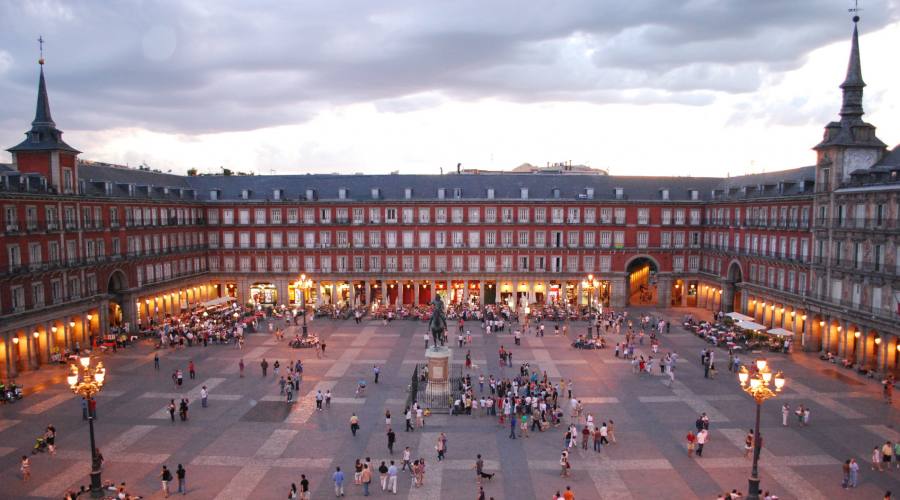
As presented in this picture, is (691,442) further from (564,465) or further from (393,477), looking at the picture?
(393,477)

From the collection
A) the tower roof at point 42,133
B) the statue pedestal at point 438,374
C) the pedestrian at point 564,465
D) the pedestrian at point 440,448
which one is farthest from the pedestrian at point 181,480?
the tower roof at point 42,133

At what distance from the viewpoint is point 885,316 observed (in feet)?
143

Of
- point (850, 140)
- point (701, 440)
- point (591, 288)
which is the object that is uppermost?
point (850, 140)

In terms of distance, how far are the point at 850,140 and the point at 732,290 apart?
23246 mm

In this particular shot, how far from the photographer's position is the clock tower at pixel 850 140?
49.0 metres

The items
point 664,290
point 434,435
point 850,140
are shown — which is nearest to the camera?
point 434,435

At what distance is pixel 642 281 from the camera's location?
292 ft

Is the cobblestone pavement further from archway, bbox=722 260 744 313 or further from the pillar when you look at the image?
archway, bbox=722 260 744 313

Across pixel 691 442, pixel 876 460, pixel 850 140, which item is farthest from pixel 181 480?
pixel 850 140

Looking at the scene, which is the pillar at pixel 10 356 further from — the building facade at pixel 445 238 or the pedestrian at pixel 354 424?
the pedestrian at pixel 354 424

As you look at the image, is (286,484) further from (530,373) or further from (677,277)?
(677,277)

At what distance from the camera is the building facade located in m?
50.3

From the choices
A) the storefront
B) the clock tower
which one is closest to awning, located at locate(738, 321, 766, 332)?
the clock tower

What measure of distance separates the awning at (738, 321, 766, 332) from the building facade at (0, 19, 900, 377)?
3.88 meters
